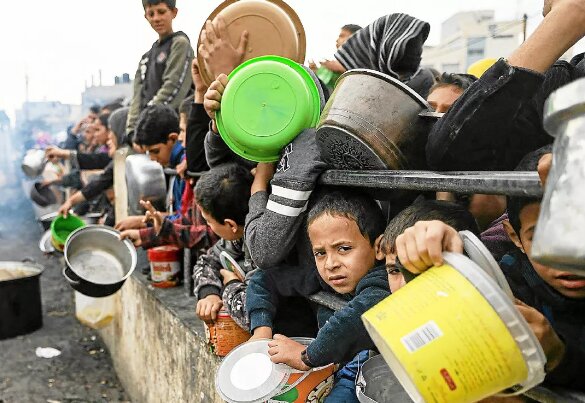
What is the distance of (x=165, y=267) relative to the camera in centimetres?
424

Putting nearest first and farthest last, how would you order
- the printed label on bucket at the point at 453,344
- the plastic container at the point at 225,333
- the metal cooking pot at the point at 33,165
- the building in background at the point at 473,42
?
the printed label on bucket at the point at 453,344
the plastic container at the point at 225,333
the metal cooking pot at the point at 33,165
the building in background at the point at 473,42

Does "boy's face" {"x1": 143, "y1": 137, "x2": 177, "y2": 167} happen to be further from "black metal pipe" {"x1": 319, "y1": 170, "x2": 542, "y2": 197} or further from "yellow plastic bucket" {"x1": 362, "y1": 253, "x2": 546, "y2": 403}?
"yellow plastic bucket" {"x1": 362, "y1": 253, "x2": 546, "y2": 403}

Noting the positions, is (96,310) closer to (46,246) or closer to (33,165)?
(46,246)

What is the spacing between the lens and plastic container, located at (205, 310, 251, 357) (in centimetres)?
260

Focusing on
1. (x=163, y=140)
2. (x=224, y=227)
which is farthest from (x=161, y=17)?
(x=224, y=227)

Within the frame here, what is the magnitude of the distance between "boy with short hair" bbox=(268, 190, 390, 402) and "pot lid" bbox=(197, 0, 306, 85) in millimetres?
897

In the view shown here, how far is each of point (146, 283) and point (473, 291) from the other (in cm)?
376

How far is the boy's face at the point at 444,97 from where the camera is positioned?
2648 millimetres

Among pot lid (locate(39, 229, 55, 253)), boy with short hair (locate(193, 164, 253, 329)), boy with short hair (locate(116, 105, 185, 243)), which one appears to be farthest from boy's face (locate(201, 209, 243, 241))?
pot lid (locate(39, 229, 55, 253))

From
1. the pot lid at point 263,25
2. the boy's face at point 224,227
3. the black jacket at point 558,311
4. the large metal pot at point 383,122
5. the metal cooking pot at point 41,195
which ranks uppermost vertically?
the pot lid at point 263,25

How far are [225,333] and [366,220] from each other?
1.05 meters

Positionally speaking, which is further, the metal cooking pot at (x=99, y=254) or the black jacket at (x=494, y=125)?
the metal cooking pot at (x=99, y=254)

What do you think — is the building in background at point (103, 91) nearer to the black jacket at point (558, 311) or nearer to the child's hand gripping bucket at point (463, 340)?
the black jacket at point (558, 311)

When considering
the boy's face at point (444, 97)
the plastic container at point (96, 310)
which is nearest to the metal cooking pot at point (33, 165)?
the plastic container at point (96, 310)
